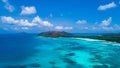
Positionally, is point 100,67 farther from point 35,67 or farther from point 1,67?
point 1,67

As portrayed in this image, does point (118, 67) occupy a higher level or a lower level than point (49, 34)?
lower

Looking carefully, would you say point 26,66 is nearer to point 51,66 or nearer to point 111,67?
point 51,66

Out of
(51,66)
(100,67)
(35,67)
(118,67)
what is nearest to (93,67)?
(100,67)

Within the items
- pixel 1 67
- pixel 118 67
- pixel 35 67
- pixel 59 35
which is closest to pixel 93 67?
pixel 118 67

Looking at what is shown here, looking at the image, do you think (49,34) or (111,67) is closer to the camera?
(111,67)

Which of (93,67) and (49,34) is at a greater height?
(49,34)

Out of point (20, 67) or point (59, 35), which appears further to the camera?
point (59, 35)

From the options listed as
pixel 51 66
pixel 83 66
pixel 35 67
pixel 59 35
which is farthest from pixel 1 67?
pixel 59 35

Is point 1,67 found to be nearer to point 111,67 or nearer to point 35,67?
point 35,67
